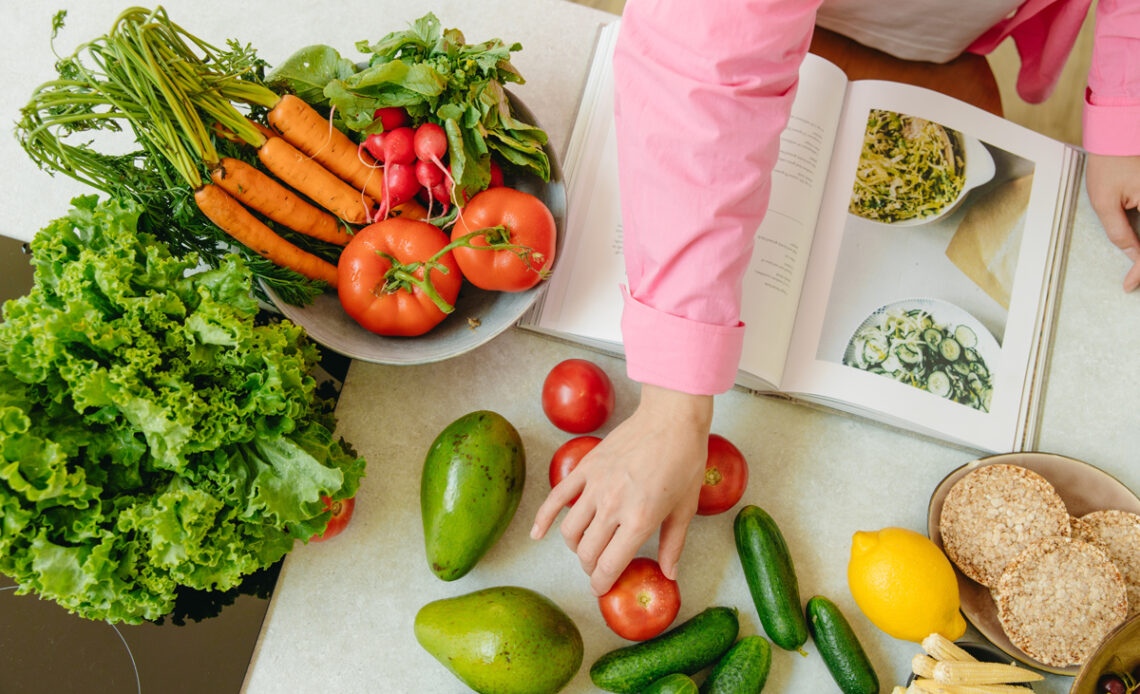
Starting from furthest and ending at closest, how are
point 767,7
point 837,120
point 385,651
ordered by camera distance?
point 837,120 < point 385,651 < point 767,7

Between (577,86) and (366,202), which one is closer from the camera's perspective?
(366,202)

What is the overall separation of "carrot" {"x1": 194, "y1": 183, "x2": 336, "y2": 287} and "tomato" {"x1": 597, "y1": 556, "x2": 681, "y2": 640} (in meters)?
0.48

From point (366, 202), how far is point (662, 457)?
0.45m

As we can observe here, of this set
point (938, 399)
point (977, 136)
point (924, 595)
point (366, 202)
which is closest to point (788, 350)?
point (938, 399)

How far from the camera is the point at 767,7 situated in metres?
0.70

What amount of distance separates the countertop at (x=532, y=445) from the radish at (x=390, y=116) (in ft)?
0.73

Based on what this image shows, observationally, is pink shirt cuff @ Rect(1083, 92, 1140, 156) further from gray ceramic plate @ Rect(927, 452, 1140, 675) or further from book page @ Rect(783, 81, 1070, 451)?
gray ceramic plate @ Rect(927, 452, 1140, 675)

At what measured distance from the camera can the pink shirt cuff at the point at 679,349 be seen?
29.4 inches

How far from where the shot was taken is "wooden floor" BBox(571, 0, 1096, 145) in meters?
1.74

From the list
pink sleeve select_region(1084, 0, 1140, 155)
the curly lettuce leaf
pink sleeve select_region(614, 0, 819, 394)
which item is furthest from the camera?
pink sleeve select_region(1084, 0, 1140, 155)

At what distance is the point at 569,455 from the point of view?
0.83 metres

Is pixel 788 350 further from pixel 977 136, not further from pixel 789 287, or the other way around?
pixel 977 136

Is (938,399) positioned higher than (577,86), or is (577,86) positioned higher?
(577,86)

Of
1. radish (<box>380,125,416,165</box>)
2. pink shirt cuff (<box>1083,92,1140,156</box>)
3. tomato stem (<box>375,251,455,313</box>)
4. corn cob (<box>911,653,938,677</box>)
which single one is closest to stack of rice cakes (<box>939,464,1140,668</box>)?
corn cob (<box>911,653,938,677</box>)
